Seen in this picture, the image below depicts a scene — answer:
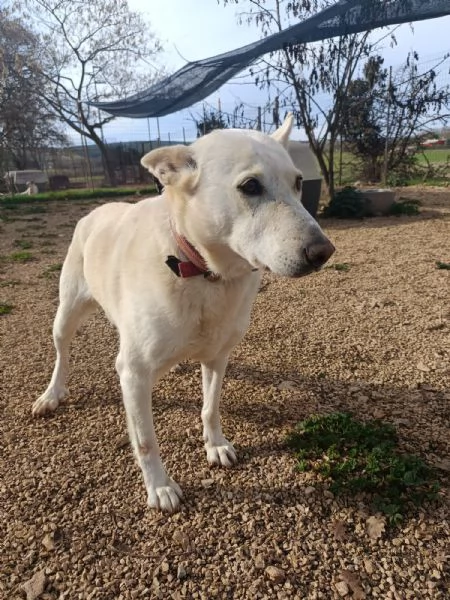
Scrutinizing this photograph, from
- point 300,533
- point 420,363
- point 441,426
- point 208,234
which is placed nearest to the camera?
point 208,234

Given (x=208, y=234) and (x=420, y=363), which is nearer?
(x=208, y=234)

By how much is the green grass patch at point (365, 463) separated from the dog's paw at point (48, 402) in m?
1.66

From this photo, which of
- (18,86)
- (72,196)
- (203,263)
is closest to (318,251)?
(203,263)

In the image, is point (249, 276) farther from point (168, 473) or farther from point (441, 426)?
point (441, 426)

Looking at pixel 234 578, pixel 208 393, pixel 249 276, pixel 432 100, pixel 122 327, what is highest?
pixel 432 100

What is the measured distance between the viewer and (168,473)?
249 centimetres

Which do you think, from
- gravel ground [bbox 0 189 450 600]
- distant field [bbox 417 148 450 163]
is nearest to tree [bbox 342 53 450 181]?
distant field [bbox 417 148 450 163]

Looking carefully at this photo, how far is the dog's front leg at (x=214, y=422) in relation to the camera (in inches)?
99.0

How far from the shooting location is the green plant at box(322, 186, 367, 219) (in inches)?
363

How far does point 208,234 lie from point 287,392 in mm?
1744

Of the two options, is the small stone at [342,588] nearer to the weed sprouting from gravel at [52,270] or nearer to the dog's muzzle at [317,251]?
the dog's muzzle at [317,251]

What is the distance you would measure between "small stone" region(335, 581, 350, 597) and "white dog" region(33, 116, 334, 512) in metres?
0.83

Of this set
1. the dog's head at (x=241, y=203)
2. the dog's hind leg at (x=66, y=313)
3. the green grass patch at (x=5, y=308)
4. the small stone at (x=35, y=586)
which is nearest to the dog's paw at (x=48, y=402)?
the dog's hind leg at (x=66, y=313)

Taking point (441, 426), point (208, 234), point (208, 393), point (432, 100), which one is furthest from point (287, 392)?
point (432, 100)
